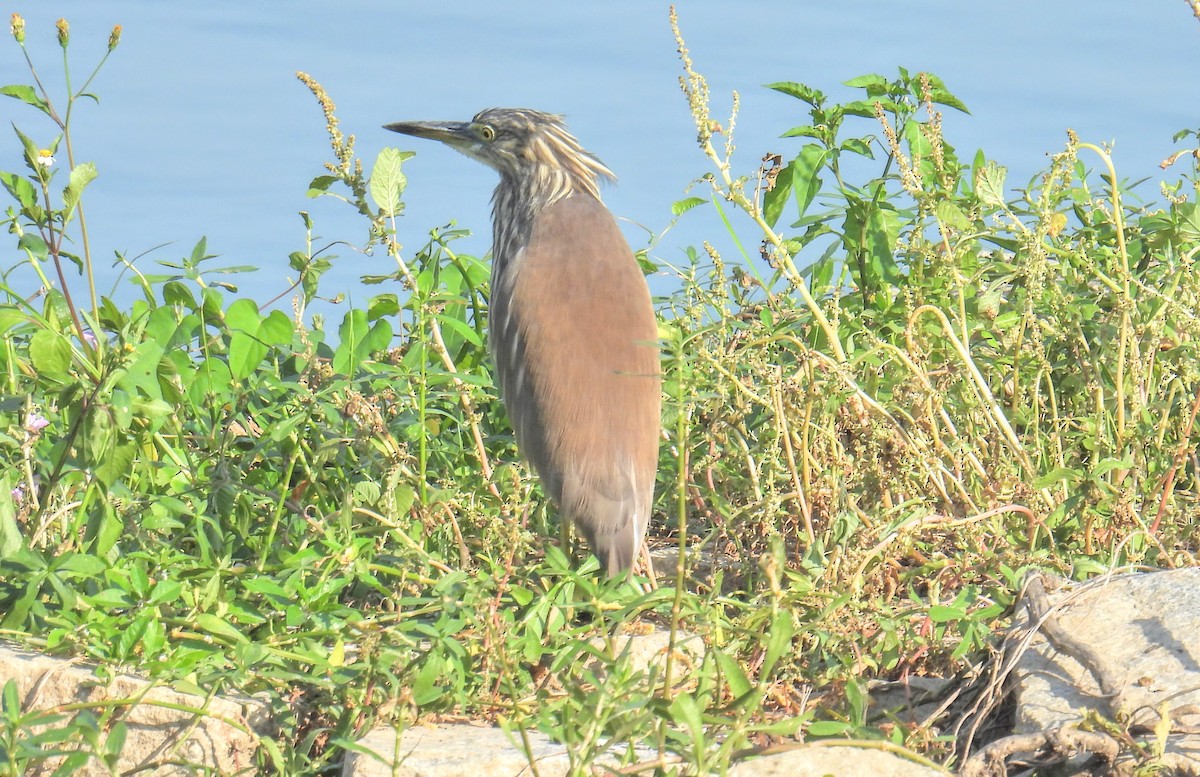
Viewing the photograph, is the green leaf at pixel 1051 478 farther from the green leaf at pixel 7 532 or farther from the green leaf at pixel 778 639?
the green leaf at pixel 7 532

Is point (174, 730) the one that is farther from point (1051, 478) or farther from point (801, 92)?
point (801, 92)

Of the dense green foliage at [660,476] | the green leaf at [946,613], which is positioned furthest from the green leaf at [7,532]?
the green leaf at [946,613]

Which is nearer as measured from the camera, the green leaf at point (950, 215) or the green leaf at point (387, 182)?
the green leaf at point (387, 182)

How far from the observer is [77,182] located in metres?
3.62

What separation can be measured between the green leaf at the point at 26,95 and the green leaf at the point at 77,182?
0.71 ft

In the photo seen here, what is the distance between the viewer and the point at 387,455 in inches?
158

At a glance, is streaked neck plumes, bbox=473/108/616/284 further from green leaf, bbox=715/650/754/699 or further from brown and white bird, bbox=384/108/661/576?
green leaf, bbox=715/650/754/699

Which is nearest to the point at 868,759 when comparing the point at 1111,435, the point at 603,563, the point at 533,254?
the point at 603,563

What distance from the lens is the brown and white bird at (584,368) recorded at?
13.6ft

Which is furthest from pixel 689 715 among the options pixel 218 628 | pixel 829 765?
pixel 218 628

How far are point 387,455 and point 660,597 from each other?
1143 millimetres

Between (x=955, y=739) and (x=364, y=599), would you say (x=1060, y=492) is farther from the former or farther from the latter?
(x=364, y=599)

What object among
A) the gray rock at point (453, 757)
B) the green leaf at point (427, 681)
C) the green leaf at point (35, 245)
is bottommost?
the gray rock at point (453, 757)

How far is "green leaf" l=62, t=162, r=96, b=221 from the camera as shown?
362 cm
